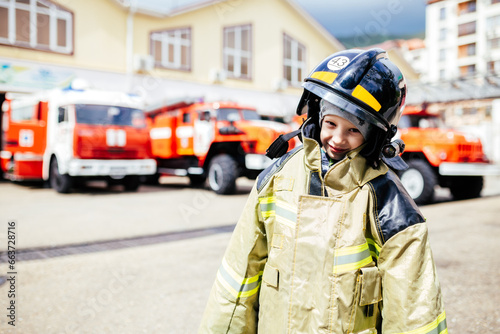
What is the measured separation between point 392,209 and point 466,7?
203ft

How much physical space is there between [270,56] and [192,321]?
19.9m

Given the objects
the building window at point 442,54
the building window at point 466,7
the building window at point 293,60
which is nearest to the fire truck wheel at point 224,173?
the building window at point 293,60

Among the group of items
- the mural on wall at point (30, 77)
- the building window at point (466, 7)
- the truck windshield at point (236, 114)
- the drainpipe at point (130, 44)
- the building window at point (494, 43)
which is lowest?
the truck windshield at point (236, 114)

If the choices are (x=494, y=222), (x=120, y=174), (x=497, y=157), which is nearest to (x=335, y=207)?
(x=494, y=222)

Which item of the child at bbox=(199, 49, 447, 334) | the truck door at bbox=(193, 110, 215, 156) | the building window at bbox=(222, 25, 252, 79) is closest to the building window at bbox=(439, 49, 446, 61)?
the building window at bbox=(222, 25, 252, 79)

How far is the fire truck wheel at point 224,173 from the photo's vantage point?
9664 millimetres

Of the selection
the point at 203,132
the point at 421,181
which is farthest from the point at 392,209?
the point at 203,132

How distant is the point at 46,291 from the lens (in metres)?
3.52

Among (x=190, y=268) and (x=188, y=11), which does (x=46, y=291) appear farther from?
(x=188, y=11)

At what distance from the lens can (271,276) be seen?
1.45 metres

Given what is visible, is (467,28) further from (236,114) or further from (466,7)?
(236,114)

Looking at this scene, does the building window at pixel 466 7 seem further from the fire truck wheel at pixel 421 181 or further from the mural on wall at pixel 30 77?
the fire truck wheel at pixel 421 181

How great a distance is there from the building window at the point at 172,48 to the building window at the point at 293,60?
561 cm

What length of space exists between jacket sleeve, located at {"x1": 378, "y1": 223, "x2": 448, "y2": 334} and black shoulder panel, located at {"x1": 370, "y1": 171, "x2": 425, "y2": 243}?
0.02 meters
